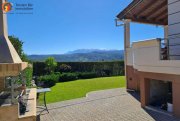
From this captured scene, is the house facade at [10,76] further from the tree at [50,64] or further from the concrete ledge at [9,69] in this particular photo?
the tree at [50,64]

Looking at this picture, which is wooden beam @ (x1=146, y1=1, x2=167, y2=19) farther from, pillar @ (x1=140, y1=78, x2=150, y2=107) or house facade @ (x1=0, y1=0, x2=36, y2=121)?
house facade @ (x1=0, y1=0, x2=36, y2=121)

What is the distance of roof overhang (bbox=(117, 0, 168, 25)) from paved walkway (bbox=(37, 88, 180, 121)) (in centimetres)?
669

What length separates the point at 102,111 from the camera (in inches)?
455

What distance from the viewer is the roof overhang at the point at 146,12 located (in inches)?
595

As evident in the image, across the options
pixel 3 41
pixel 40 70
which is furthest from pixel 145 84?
pixel 40 70

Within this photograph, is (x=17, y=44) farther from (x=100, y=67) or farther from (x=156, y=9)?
(x=100, y=67)

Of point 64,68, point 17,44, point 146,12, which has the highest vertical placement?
point 146,12

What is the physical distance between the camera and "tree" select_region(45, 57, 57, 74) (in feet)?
94.0

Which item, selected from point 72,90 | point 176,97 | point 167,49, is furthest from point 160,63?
point 72,90

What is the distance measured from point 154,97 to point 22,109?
25.2 feet

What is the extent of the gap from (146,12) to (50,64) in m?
16.1

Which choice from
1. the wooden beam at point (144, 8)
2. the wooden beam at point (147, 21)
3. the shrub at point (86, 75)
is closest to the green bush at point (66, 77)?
the shrub at point (86, 75)

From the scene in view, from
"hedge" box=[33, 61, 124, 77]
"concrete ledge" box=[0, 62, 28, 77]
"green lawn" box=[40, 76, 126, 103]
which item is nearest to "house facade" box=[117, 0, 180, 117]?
"green lawn" box=[40, 76, 126, 103]

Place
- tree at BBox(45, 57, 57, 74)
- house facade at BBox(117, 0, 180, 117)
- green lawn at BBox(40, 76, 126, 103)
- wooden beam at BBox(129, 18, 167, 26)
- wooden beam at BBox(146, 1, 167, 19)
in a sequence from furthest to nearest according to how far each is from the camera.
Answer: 1. tree at BBox(45, 57, 57, 74)
2. wooden beam at BBox(129, 18, 167, 26)
3. green lawn at BBox(40, 76, 126, 103)
4. wooden beam at BBox(146, 1, 167, 19)
5. house facade at BBox(117, 0, 180, 117)
